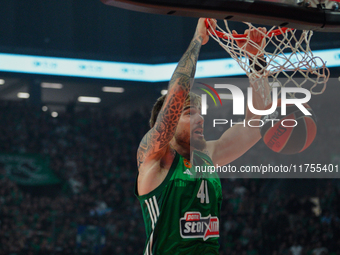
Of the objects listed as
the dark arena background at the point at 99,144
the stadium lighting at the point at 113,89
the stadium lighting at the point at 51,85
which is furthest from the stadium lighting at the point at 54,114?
the stadium lighting at the point at 113,89

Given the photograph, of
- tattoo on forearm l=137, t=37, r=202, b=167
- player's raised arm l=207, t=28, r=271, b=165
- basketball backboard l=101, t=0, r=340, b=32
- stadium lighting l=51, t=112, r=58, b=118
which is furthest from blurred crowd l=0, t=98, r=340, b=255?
basketball backboard l=101, t=0, r=340, b=32

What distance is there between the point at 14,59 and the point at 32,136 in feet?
8.24

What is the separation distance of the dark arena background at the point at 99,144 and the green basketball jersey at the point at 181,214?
23.5 ft

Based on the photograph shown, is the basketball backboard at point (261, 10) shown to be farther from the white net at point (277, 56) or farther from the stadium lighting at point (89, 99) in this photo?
the stadium lighting at point (89, 99)

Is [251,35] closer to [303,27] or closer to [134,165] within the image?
[303,27]

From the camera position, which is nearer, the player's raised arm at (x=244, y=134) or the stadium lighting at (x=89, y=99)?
the player's raised arm at (x=244, y=134)

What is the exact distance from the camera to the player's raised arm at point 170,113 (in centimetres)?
225

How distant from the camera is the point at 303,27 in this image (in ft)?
6.79

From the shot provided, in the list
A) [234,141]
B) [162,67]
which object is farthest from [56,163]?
[234,141]

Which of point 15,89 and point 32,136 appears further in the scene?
point 15,89

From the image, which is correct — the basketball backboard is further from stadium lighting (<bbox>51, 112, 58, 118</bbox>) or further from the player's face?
stadium lighting (<bbox>51, 112, 58, 118</bbox>)

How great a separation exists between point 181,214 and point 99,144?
11132 mm

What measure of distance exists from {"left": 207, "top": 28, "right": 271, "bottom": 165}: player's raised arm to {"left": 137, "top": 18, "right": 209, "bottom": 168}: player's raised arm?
2.10ft

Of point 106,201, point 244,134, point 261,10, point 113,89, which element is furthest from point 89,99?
point 261,10
